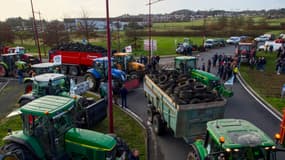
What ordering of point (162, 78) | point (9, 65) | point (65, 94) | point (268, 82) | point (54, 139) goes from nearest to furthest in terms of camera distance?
point (54, 139), point (162, 78), point (65, 94), point (268, 82), point (9, 65)

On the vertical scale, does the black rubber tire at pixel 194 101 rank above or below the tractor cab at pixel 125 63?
above

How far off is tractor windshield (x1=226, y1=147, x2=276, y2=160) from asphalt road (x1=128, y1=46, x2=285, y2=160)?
384 centimetres

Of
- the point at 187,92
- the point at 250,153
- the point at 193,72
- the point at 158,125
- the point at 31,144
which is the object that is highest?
the point at 187,92

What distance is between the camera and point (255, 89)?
1862 cm

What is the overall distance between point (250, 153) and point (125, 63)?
16.1 metres

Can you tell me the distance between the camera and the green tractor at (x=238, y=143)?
19.3 ft

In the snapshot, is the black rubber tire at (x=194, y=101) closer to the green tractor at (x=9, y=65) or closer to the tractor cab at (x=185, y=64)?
the tractor cab at (x=185, y=64)

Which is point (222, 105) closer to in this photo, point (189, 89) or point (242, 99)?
point (189, 89)

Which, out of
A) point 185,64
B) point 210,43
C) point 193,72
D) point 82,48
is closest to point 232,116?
point 193,72

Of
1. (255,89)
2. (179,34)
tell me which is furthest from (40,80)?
(179,34)

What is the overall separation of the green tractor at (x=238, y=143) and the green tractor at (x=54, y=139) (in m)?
2.84

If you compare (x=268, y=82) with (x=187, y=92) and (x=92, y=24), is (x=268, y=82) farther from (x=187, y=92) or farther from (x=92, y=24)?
(x=92, y=24)

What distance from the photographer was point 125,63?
21.2m

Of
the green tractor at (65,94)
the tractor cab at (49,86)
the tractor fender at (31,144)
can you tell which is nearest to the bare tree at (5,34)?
the green tractor at (65,94)
